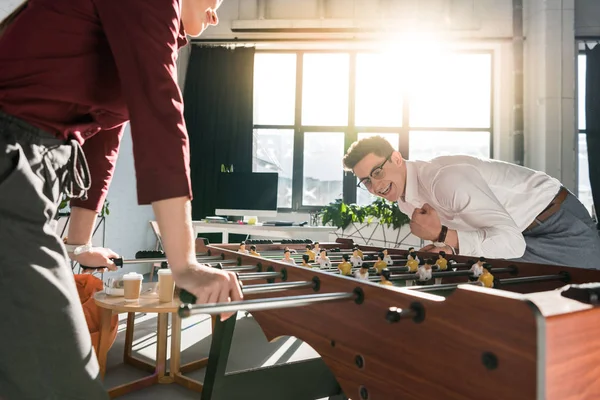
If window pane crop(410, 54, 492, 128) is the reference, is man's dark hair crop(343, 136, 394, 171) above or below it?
below

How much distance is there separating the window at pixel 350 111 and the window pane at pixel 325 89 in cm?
Result: 1

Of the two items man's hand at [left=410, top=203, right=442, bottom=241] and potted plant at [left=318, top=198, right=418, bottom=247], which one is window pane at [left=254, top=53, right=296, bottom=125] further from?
man's hand at [left=410, top=203, right=442, bottom=241]

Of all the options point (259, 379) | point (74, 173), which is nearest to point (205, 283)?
point (74, 173)

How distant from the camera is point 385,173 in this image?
212 centimetres

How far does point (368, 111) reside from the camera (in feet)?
19.2

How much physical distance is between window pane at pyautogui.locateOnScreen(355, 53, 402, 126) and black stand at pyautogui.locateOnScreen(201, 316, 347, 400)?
4592 mm

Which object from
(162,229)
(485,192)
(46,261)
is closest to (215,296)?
(162,229)

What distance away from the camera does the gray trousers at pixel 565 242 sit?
6.11 feet

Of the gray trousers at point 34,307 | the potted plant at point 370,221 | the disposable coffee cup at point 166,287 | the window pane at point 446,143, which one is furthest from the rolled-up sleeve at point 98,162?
the window pane at point 446,143

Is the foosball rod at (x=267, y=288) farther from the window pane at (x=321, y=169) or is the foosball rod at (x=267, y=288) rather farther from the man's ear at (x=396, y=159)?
the window pane at (x=321, y=169)

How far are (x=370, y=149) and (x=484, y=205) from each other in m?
0.62

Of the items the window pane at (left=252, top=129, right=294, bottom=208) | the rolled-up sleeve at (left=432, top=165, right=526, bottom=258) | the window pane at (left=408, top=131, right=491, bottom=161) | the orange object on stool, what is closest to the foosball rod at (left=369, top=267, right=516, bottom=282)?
the rolled-up sleeve at (left=432, top=165, right=526, bottom=258)

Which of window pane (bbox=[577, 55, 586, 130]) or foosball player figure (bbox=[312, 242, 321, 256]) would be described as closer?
foosball player figure (bbox=[312, 242, 321, 256])

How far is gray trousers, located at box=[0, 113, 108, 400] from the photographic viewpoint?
0.66 meters
